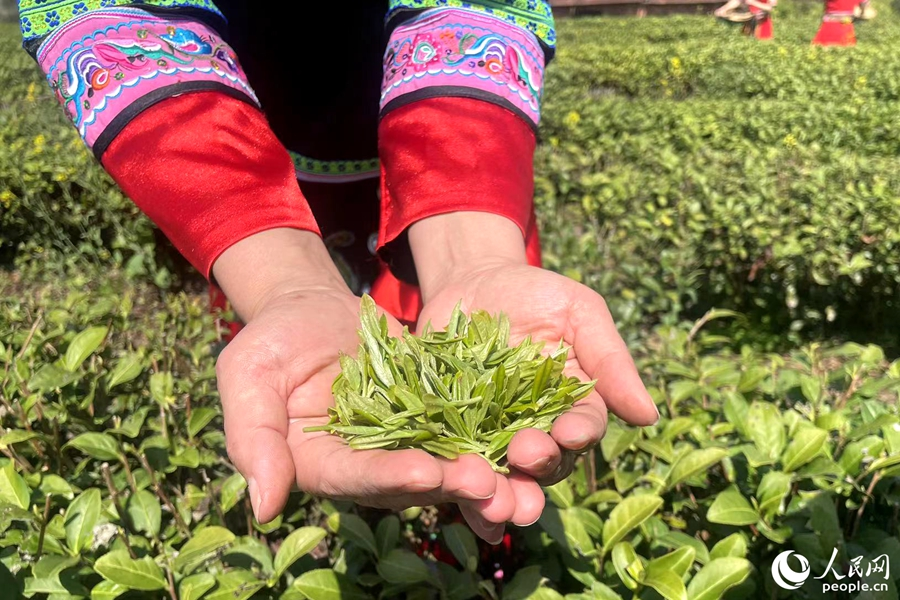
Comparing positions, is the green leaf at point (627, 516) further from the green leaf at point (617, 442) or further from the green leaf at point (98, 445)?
the green leaf at point (98, 445)

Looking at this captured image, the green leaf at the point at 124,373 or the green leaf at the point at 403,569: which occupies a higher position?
the green leaf at the point at 124,373

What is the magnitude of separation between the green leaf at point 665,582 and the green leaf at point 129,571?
867mm

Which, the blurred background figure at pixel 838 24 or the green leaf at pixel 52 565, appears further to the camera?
the blurred background figure at pixel 838 24

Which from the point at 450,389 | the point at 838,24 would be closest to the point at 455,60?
the point at 450,389

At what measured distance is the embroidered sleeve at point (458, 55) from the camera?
1.58 metres

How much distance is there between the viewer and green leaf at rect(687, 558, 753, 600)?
122 cm

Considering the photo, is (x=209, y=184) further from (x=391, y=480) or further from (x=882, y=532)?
(x=882, y=532)

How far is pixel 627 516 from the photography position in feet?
4.45

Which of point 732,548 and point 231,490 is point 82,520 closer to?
point 231,490

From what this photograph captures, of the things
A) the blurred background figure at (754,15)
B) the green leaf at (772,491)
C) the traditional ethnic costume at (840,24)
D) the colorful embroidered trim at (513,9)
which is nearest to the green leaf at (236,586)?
the green leaf at (772,491)

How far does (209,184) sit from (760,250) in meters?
2.95

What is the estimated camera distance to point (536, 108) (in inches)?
66.9

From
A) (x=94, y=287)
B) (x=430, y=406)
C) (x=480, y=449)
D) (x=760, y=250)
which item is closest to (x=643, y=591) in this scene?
(x=480, y=449)

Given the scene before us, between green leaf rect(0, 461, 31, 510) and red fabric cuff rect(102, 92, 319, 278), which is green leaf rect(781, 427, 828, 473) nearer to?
red fabric cuff rect(102, 92, 319, 278)
